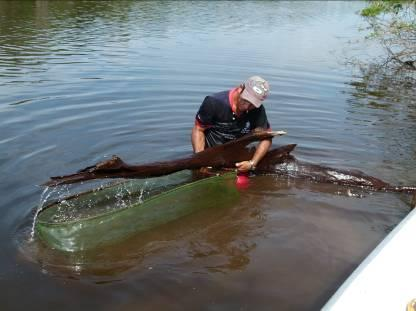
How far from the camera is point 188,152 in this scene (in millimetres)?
8188

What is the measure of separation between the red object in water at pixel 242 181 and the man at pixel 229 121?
7.7 inches

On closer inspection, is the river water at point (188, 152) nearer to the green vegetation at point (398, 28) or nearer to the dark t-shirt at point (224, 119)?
the dark t-shirt at point (224, 119)

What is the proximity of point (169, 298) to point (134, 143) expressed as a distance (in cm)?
458

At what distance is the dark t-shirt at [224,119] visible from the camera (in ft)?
19.8

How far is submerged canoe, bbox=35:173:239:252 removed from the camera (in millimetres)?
4680

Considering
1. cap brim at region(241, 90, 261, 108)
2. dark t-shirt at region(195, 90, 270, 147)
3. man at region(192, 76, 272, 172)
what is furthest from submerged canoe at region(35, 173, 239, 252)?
cap brim at region(241, 90, 261, 108)

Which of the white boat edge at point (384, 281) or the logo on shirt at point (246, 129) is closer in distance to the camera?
the white boat edge at point (384, 281)

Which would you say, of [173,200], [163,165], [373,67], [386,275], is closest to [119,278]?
[173,200]

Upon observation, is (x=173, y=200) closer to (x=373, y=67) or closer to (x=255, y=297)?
(x=255, y=297)

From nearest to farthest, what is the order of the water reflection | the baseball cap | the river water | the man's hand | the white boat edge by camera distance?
the white boat edge, the river water, the baseball cap, the man's hand, the water reflection

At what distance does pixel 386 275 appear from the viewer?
11.3 ft

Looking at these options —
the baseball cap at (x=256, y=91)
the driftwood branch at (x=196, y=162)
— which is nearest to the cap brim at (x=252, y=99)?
the baseball cap at (x=256, y=91)

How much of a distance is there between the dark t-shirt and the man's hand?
505 millimetres

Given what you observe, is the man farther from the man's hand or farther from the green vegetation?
the green vegetation
